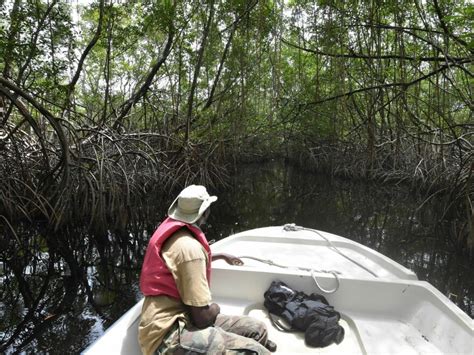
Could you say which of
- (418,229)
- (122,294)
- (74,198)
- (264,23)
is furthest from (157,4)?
(418,229)

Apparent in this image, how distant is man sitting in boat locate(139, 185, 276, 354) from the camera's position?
1.73m

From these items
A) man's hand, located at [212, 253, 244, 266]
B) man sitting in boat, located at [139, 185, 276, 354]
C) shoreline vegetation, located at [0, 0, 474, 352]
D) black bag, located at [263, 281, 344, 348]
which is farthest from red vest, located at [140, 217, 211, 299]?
shoreline vegetation, located at [0, 0, 474, 352]

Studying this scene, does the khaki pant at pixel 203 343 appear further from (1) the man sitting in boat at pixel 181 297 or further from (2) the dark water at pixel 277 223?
(2) the dark water at pixel 277 223

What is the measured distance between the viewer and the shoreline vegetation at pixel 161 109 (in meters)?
4.74

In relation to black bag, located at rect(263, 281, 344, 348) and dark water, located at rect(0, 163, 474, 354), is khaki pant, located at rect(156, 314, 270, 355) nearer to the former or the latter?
black bag, located at rect(263, 281, 344, 348)

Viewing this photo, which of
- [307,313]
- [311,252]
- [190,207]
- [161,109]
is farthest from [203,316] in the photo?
[161,109]

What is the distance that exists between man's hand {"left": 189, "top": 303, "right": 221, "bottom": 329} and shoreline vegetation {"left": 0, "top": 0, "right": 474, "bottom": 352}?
190cm

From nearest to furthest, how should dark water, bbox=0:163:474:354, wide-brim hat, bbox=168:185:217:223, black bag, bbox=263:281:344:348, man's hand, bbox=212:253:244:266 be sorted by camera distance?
wide-brim hat, bbox=168:185:217:223 → black bag, bbox=263:281:344:348 → man's hand, bbox=212:253:244:266 → dark water, bbox=0:163:474:354

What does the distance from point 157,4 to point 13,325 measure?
5.83 m

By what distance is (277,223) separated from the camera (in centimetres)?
750

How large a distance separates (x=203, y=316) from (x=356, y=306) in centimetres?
139

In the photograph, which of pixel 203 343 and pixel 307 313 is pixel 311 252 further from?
pixel 203 343

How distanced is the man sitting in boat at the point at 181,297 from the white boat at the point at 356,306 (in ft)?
0.95

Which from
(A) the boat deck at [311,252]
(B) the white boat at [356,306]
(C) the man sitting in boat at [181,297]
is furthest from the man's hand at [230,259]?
(C) the man sitting in boat at [181,297]
